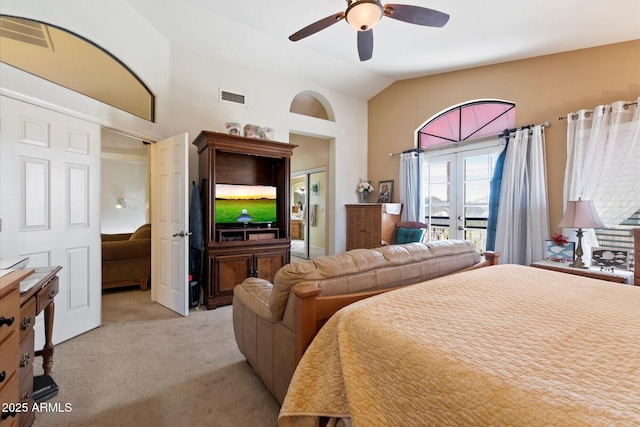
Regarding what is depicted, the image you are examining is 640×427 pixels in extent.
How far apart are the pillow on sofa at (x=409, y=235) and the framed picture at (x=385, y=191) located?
0.72 meters

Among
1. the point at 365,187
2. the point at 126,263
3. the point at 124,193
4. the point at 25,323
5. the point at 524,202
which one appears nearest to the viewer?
the point at 25,323

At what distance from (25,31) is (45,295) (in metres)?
2.07

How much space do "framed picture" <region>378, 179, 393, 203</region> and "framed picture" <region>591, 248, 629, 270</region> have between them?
2.73m

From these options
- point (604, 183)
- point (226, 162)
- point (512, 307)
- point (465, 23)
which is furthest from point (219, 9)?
point (604, 183)

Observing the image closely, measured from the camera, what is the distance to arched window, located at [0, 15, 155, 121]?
211cm

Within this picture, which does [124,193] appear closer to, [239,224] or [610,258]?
[239,224]

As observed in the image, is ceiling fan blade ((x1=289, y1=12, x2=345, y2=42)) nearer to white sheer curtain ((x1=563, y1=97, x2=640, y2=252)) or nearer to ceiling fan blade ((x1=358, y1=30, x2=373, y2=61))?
ceiling fan blade ((x1=358, y1=30, x2=373, y2=61))

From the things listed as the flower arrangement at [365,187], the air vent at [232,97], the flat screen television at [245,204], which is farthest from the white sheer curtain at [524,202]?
the air vent at [232,97]

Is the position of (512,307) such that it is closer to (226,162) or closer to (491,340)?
(491,340)

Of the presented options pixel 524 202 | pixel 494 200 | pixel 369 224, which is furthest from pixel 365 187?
pixel 524 202

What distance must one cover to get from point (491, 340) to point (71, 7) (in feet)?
12.5

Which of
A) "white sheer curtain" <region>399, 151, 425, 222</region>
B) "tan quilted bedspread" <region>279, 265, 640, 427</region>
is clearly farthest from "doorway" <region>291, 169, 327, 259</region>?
"tan quilted bedspread" <region>279, 265, 640, 427</region>

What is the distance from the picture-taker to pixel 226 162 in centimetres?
385

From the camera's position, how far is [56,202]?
2434mm
